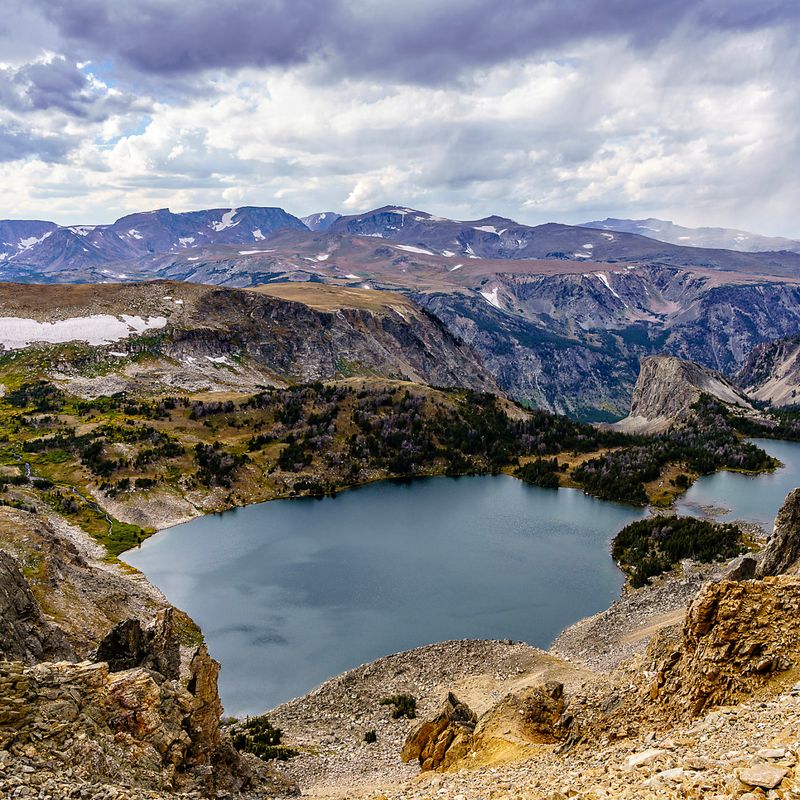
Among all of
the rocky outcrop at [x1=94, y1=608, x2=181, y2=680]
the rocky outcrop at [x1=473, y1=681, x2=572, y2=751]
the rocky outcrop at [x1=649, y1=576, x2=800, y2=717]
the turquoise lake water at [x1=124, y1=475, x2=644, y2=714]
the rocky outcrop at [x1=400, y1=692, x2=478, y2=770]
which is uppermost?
the rocky outcrop at [x1=649, y1=576, x2=800, y2=717]

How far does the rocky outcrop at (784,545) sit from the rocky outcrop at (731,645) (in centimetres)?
2271

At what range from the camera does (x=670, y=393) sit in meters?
163

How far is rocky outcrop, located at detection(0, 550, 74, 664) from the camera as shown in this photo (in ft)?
91.5

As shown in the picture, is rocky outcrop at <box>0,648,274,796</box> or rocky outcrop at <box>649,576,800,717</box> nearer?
rocky outcrop at <box>0,648,274,796</box>

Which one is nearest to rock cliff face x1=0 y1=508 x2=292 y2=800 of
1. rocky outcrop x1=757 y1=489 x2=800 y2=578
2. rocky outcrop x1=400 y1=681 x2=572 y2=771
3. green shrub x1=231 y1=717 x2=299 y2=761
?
green shrub x1=231 y1=717 x2=299 y2=761

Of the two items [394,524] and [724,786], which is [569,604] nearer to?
[394,524]

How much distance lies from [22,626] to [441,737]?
20349 millimetres

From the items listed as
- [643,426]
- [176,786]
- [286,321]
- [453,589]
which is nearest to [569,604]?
[453,589]

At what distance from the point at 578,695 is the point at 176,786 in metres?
17.4

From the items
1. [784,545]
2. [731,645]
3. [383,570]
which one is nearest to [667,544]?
[784,545]

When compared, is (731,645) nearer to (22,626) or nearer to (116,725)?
(116,725)

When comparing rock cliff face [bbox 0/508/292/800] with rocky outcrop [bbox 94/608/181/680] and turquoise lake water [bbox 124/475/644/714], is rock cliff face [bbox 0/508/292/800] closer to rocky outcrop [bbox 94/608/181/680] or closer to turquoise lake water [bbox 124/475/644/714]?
rocky outcrop [bbox 94/608/181/680]

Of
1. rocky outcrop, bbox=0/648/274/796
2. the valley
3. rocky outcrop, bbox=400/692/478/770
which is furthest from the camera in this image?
rocky outcrop, bbox=400/692/478/770

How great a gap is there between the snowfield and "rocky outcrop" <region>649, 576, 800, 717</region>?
152172 mm
